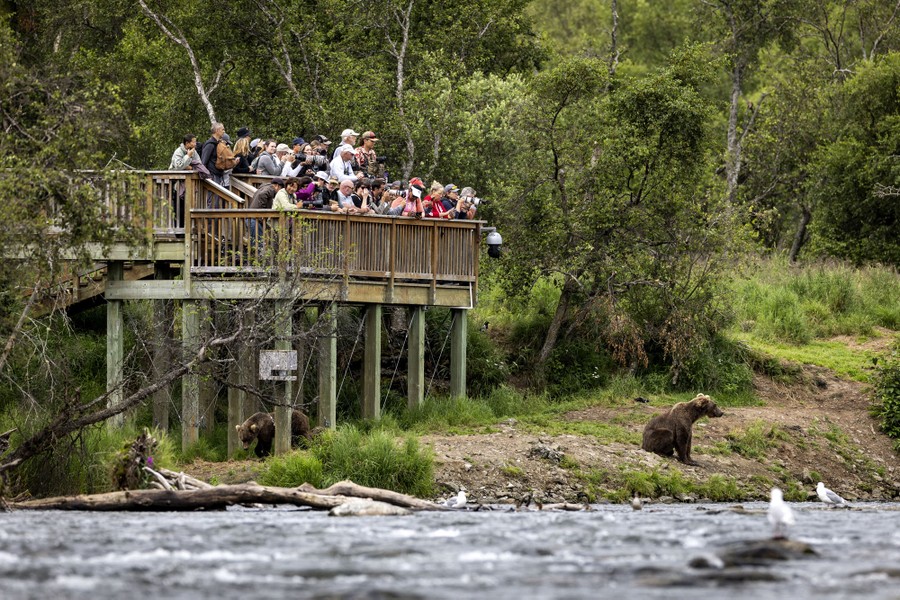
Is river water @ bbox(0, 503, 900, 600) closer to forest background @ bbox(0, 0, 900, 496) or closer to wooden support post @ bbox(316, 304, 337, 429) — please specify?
wooden support post @ bbox(316, 304, 337, 429)

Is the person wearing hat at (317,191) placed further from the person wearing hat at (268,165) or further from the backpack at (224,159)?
the backpack at (224,159)

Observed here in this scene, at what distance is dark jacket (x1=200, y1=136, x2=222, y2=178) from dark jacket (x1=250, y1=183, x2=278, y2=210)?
1356mm

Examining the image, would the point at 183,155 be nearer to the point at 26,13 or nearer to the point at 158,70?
the point at 158,70

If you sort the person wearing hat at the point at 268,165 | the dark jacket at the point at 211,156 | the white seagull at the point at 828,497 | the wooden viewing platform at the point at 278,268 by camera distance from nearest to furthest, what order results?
the white seagull at the point at 828,497
the wooden viewing platform at the point at 278,268
the dark jacket at the point at 211,156
the person wearing hat at the point at 268,165

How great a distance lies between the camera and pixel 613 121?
108ft

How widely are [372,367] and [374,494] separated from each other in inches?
291

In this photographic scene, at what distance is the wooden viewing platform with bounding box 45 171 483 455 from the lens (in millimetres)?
26750

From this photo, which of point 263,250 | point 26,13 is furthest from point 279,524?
point 26,13

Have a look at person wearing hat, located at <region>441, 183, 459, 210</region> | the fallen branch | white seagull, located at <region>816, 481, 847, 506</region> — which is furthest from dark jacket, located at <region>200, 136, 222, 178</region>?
white seagull, located at <region>816, 481, 847, 506</region>

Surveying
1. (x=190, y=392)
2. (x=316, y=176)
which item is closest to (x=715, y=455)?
(x=316, y=176)

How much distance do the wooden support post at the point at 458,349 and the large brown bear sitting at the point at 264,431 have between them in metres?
3.86

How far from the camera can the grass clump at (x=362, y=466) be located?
81.1 feet

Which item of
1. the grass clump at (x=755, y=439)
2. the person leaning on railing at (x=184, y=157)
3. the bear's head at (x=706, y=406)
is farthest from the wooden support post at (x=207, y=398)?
the grass clump at (x=755, y=439)

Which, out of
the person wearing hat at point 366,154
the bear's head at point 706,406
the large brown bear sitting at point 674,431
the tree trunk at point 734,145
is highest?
the tree trunk at point 734,145
